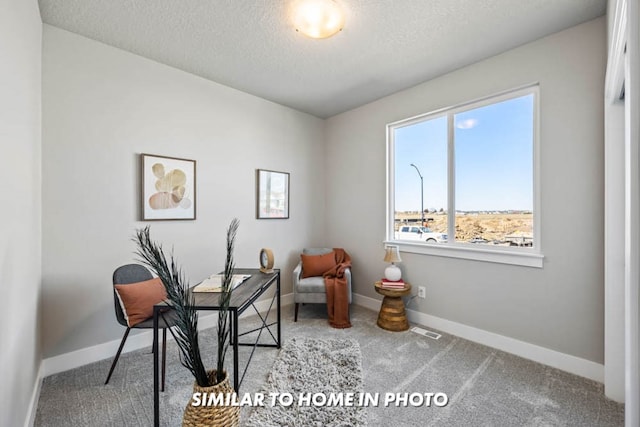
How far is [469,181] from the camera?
271 cm

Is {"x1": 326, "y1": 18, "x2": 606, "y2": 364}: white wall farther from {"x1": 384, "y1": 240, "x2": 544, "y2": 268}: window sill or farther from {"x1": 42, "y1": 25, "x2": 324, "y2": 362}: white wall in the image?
{"x1": 42, "y1": 25, "x2": 324, "y2": 362}: white wall

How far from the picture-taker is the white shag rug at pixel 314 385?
5.19ft

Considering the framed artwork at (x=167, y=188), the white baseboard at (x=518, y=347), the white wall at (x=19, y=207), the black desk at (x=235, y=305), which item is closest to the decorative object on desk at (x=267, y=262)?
the black desk at (x=235, y=305)

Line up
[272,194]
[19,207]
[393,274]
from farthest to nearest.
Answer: [272,194] < [393,274] < [19,207]

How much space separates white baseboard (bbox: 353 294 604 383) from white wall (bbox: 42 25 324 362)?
6.84ft

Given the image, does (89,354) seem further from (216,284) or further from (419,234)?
(419,234)

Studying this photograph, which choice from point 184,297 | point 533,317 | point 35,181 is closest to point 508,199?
point 533,317

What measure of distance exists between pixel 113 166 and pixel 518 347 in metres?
3.74

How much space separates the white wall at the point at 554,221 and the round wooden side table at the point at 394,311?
→ 26cm

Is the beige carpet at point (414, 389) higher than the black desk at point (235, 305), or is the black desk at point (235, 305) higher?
the black desk at point (235, 305)

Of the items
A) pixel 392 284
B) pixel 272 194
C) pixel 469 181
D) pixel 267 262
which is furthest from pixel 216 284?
pixel 469 181

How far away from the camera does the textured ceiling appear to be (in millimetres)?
1875

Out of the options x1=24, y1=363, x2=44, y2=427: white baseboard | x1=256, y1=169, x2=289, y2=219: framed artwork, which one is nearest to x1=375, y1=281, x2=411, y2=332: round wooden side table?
x1=256, y1=169, x2=289, y2=219: framed artwork

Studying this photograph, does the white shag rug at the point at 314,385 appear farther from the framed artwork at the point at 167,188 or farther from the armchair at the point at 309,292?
the framed artwork at the point at 167,188
